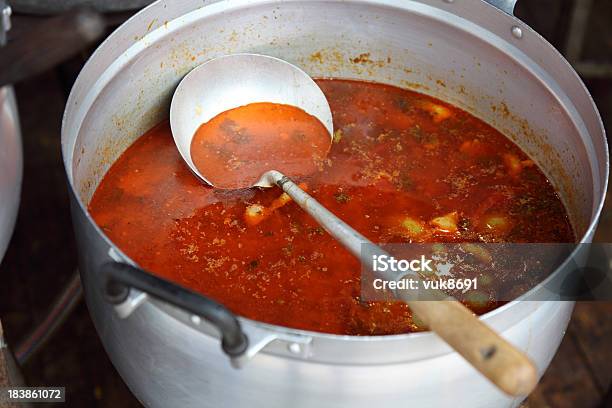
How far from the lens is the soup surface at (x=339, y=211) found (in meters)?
1.52

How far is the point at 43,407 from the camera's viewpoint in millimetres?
2322

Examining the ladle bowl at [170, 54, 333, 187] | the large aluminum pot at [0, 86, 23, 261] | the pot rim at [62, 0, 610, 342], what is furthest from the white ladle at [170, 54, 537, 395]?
the large aluminum pot at [0, 86, 23, 261]

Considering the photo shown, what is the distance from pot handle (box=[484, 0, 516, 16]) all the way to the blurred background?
80 cm

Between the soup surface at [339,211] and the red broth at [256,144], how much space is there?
0.11 ft

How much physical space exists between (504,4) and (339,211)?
56 centimetres

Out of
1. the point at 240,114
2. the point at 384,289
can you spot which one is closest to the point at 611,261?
the point at 384,289

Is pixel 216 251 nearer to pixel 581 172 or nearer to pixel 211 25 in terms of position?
pixel 211 25

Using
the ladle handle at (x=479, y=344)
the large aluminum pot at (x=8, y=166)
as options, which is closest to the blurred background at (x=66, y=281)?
the large aluminum pot at (x=8, y=166)

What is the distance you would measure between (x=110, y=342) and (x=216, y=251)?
29cm

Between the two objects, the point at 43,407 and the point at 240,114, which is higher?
the point at 240,114

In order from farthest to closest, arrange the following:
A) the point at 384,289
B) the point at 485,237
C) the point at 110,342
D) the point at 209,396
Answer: the point at 485,237, the point at 384,289, the point at 110,342, the point at 209,396

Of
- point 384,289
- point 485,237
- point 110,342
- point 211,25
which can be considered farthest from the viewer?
point 211,25

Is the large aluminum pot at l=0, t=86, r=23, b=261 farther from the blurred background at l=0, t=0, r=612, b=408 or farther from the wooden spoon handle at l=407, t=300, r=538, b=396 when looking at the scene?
the wooden spoon handle at l=407, t=300, r=538, b=396

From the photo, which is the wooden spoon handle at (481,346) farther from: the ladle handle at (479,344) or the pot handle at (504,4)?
the pot handle at (504,4)
